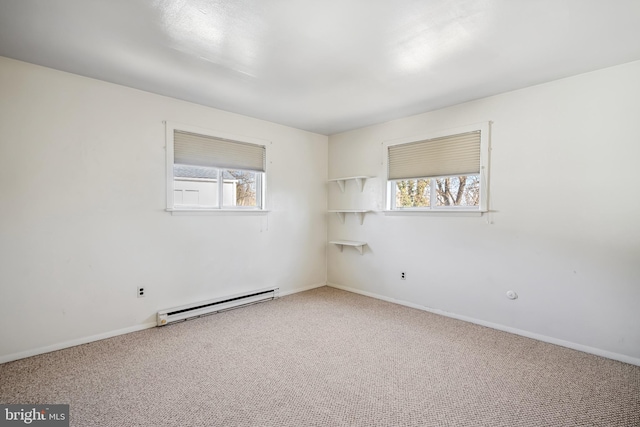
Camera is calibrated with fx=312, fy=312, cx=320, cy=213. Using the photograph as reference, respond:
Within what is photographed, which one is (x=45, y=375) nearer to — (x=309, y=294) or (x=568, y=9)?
(x=309, y=294)

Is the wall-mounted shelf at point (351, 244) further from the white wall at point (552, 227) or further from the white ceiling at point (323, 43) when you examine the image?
the white ceiling at point (323, 43)

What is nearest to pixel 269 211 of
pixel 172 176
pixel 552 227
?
pixel 172 176

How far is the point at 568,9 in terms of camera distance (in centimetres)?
189

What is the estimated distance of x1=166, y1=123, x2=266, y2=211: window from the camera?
3.47m

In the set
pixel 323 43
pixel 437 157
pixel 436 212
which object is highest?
pixel 323 43

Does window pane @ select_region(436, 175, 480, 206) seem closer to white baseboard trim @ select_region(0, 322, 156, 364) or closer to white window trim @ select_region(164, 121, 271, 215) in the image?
white window trim @ select_region(164, 121, 271, 215)

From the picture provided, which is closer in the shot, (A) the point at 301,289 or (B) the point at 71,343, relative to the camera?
(B) the point at 71,343

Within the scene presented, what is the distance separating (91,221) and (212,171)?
1367 mm

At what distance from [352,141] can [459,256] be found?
2.25 m

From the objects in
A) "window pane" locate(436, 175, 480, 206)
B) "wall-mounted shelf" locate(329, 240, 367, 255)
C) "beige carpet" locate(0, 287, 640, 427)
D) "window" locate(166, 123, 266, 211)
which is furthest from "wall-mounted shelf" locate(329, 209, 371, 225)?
"beige carpet" locate(0, 287, 640, 427)

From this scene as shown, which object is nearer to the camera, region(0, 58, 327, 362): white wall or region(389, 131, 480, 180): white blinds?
region(0, 58, 327, 362): white wall

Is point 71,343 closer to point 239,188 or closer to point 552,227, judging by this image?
point 239,188

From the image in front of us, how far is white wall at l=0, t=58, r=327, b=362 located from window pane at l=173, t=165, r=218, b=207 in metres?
0.22

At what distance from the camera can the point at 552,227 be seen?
9.59 feet
